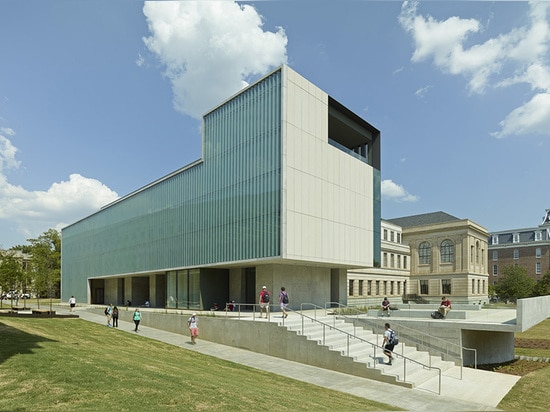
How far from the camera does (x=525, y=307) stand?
20625mm

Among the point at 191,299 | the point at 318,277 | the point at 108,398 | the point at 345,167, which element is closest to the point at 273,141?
the point at 345,167

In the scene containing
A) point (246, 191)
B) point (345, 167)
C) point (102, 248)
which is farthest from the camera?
point (102, 248)

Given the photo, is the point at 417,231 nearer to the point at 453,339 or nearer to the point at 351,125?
the point at 351,125

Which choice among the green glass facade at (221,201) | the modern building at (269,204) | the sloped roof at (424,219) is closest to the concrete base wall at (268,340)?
the modern building at (269,204)

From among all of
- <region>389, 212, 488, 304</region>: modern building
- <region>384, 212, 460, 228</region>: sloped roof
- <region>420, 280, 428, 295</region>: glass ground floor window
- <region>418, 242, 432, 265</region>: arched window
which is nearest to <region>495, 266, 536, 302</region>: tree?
<region>389, 212, 488, 304</region>: modern building

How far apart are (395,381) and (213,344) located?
1097 cm

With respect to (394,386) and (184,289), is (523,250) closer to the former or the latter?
(184,289)

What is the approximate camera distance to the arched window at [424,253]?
72.0 metres

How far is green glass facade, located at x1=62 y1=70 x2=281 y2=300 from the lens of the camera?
2723 cm

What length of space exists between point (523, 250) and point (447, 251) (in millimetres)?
48248

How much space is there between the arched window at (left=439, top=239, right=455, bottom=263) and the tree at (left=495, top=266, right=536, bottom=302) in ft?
50.2

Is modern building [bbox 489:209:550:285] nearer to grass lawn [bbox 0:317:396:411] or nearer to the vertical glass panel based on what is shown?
the vertical glass panel

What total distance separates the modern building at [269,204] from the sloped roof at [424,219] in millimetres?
41872

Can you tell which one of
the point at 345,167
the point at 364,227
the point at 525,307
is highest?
the point at 345,167
